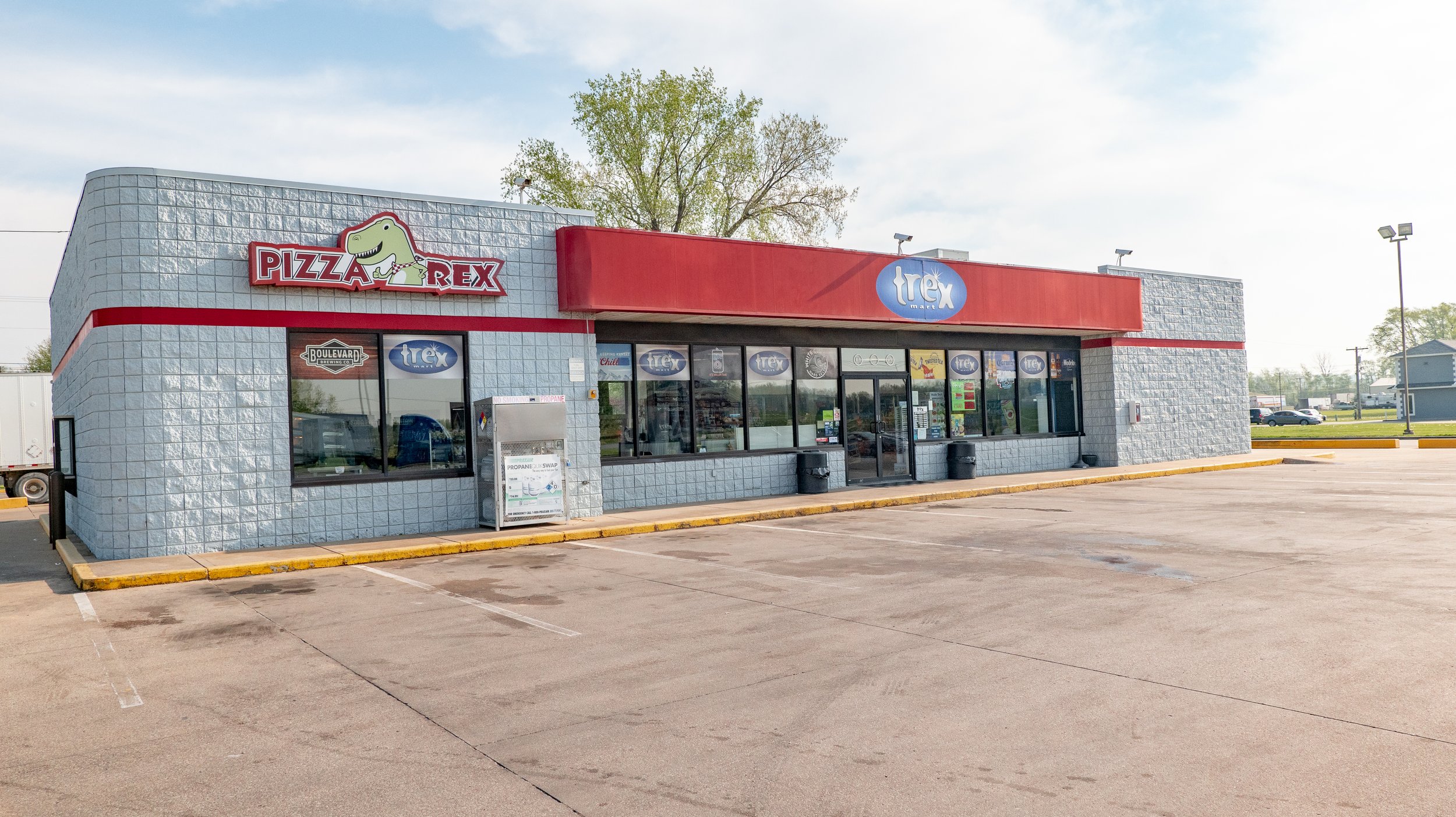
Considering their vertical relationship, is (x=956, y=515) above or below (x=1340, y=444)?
below

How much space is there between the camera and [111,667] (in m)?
7.37

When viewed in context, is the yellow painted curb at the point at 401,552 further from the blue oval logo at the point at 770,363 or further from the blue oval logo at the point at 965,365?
the blue oval logo at the point at 965,365

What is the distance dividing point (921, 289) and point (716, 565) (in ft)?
35.5

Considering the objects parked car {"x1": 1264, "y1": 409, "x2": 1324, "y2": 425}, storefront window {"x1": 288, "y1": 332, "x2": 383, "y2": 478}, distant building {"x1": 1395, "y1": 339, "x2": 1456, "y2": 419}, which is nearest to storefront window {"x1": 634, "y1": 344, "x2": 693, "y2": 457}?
storefront window {"x1": 288, "y1": 332, "x2": 383, "y2": 478}

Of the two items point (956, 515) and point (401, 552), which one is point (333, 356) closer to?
point (401, 552)

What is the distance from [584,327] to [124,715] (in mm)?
10838

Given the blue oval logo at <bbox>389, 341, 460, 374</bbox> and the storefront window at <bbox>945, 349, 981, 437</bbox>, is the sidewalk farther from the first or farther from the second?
the blue oval logo at <bbox>389, 341, 460, 374</bbox>

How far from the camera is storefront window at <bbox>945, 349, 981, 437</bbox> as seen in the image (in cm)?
2238

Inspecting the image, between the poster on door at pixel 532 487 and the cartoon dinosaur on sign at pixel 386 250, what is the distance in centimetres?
315

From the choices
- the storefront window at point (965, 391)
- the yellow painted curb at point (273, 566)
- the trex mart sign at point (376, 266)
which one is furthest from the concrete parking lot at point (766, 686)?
the storefront window at point (965, 391)

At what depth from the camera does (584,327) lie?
16312 mm

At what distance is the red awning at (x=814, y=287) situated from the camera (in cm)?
1592

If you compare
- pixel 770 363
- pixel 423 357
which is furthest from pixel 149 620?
pixel 770 363

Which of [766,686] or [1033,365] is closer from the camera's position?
[766,686]
